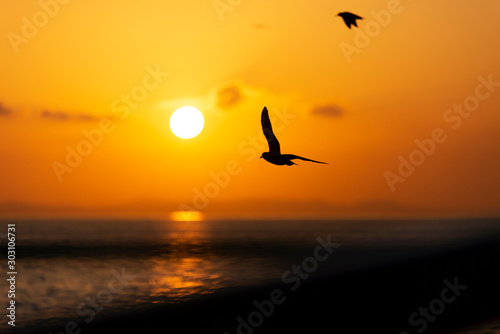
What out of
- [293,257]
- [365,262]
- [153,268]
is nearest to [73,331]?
[153,268]

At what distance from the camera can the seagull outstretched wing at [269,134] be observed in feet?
87.1

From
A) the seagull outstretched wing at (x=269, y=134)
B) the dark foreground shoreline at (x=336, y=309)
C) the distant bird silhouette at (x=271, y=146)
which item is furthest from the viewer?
the dark foreground shoreline at (x=336, y=309)

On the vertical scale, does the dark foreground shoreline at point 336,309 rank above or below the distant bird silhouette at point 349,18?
below

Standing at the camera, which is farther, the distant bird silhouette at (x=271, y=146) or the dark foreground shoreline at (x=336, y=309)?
the dark foreground shoreline at (x=336, y=309)

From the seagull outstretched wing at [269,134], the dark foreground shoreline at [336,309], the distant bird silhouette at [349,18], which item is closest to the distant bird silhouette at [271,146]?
the seagull outstretched wing at [269,134]

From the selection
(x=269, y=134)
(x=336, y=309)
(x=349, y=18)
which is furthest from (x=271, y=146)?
(x=336, y=309)

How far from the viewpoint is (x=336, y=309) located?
38.2 m

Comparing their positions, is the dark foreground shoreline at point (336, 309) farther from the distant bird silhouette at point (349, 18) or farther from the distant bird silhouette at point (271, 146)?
the distant bird silhouette at point (349, 18)

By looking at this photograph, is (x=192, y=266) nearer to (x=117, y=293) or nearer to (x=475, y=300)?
(x=117, y=293)

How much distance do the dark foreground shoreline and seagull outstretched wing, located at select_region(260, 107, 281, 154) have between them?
12.1 metres

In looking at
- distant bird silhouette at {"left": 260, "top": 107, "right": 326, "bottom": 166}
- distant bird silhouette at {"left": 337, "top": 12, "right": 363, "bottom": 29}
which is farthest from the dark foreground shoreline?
distant bird silhouette at {"left": 337, "top": 12, "right": 363, "bottom": 29}

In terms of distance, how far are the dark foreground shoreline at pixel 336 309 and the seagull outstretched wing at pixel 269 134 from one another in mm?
12083

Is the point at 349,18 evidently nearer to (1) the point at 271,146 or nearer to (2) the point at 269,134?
(2) the point at 269,134

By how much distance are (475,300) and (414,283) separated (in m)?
8.62
